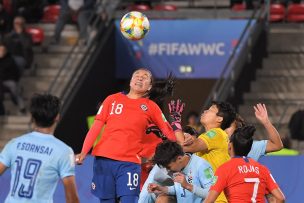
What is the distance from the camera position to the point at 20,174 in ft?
26.6

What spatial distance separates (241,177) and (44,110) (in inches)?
83.8

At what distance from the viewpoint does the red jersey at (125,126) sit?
35.6 feet

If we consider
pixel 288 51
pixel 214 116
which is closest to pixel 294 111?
pixel 288 51

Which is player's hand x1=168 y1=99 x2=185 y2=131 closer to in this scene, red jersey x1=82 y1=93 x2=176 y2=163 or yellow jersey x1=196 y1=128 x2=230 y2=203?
red jersey x1=82 y1=93 x2=176 y2=163

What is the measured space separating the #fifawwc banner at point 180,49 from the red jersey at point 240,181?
12353 mm

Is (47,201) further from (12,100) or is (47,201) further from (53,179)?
(12,100)

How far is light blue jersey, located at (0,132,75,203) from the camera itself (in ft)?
26.6

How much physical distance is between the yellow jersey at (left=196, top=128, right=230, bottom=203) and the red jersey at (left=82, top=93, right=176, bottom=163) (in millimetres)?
370

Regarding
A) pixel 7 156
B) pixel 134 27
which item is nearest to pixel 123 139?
pixel 134 27

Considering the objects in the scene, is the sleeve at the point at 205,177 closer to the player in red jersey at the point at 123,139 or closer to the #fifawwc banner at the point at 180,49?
the player in red jersey at the point at 123,139

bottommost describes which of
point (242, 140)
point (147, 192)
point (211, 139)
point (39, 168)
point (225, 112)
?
point (147, 192)

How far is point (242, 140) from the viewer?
9281 millimetres

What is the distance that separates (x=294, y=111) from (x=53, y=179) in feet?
38.4

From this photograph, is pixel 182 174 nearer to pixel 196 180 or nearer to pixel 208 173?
pixel 196 180
